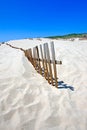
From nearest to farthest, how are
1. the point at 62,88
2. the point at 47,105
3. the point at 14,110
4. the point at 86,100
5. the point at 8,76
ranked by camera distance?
the point at 14,110 < the point at 47,105 < the point at 86,100 < the point at 62,88 < the point at 8,76

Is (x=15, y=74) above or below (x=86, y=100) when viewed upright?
above

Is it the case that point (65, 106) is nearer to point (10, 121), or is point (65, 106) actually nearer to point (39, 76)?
point (10, 121)

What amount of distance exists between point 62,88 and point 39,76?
1560 mm

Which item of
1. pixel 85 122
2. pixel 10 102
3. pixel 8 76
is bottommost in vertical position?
pixel 85 122

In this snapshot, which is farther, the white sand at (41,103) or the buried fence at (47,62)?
the buried fence at (47,62)

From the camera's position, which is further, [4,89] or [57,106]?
[4,89]

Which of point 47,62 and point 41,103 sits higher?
point 47,62

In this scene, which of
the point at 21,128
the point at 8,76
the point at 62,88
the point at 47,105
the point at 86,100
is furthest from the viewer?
the point at 8,76

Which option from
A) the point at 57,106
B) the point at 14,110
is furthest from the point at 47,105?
the point at 14,110

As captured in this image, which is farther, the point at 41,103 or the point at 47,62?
the point at 47,62

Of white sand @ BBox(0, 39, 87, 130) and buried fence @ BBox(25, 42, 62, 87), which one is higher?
buried fence @ BBox(25, 42, 62, 87)

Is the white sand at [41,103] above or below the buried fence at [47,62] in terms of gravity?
below

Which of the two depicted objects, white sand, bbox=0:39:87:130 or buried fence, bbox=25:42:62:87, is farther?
buried fence, bbox=25:42:62:87

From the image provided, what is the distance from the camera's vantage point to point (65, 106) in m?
4.37
